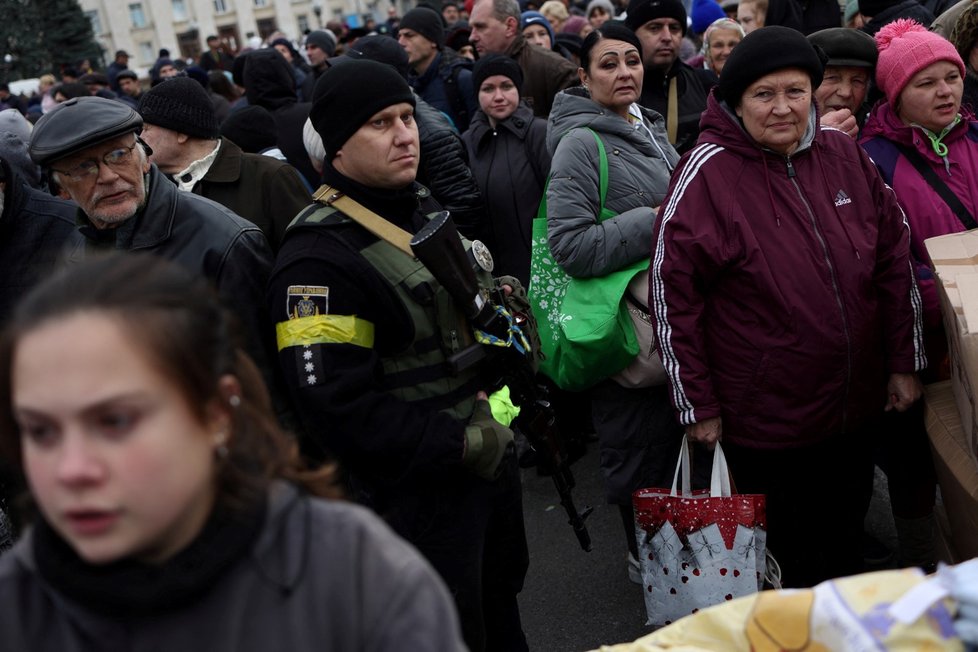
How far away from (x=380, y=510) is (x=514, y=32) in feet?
14.1

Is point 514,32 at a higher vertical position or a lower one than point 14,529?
higher

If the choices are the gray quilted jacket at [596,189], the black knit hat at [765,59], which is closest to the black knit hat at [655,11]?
the gray quilted jacket at [596,189]

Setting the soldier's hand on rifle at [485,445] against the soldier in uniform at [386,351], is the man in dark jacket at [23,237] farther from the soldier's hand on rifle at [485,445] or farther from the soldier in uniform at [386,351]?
the soldier's hand on rifle at [485,445]

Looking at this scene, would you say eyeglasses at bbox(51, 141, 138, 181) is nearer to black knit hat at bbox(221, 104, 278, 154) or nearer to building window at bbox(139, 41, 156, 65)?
black knit hat at bbox(221, 104, 278, 154)

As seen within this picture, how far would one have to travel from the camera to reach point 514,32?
6293mm

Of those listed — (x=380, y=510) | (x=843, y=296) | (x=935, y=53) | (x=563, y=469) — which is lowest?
(x=563, y=469)

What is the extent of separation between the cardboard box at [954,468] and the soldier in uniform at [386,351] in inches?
51.1

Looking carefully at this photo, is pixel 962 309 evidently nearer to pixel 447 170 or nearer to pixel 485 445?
pixel 485 445

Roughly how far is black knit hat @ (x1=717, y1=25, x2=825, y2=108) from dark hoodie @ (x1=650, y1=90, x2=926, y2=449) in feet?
0.30

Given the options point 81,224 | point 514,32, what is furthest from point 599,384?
point 514,32

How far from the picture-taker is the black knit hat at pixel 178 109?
4.11 metres

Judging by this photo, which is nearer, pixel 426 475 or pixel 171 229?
pixel 426 475

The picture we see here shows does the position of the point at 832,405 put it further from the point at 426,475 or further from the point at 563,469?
the point at 426,475

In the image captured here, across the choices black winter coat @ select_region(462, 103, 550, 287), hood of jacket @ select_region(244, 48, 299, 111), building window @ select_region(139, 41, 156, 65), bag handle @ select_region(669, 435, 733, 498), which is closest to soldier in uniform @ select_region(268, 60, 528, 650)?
bag handle @ select_region(669, 435, 733, 498)
